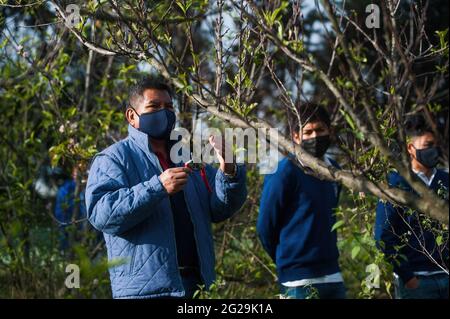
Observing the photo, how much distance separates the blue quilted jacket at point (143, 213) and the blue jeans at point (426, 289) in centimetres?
165

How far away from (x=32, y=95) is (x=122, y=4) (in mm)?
3238

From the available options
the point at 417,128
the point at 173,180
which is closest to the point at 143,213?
the point at 173,180

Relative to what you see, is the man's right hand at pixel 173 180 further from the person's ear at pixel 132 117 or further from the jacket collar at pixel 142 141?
the person's ear at pixel 132 117

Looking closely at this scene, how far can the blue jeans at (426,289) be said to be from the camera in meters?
5.72

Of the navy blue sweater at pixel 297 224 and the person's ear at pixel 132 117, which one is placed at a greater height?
the person's ear at pixel 132 117

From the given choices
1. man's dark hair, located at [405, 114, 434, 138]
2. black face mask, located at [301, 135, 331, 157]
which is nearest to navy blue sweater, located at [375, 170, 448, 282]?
man's dark hair, located at [405, 114, 434, 138]

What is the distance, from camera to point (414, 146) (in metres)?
6.06

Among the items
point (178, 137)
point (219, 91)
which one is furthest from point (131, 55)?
point (178, 137)

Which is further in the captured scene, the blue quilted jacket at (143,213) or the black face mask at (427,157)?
the black face mask at (427,157)

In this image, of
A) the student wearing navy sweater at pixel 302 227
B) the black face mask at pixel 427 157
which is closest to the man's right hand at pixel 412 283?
the student wearing navy sweater at pixel 302 227

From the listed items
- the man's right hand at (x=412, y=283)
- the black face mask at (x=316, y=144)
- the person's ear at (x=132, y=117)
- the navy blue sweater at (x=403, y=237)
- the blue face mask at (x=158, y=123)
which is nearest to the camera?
the blue face mask at (x=158, y=123)

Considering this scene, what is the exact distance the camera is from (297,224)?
5449 mm

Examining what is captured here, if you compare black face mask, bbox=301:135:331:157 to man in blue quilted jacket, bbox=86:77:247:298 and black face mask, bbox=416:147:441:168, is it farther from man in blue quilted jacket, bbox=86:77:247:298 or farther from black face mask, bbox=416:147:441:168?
black face mask, bbox=416:147:441:168

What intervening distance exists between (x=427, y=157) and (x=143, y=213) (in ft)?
8.19
